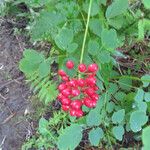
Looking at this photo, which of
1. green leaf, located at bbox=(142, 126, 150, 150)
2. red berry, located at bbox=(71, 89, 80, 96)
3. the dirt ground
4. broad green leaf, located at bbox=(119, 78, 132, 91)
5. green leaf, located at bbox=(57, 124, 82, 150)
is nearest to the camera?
green leaf, located at bbox=(142, 126, 150, 150)

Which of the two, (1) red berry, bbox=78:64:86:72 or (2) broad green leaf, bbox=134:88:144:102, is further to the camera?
(2) broad green leaf, bbox=134:88:144:102

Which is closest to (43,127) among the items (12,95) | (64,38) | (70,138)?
(12,95)

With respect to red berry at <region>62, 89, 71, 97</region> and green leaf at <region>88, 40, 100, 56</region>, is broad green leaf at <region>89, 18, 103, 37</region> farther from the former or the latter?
red berry at <region>62, 89, 71, 97</region>

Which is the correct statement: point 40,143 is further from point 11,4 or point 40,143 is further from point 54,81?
point 11,4

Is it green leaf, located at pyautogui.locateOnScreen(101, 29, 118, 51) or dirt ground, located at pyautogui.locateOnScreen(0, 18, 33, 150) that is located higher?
green leaf, located at pyautogui.locateOnScreen(101, 29, 118, 51)

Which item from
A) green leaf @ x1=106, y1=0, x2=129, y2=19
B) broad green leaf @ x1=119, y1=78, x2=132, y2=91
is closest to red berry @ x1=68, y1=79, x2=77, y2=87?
green leaf @ x1=106, y1=0, x2=129, y2=19

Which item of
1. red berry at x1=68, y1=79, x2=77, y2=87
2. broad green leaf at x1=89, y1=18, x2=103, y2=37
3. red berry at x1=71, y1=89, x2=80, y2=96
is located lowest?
red berry at x1=71, y1=89, x2=80, y2=96

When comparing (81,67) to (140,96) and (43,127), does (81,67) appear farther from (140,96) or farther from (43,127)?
(43,127)

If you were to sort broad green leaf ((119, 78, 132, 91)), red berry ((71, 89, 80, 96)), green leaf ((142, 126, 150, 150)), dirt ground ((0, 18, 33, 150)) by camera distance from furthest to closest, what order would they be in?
dirt ground ((0, 18, 33, 150)) < broad green leaf ((119, 78, 132, 91)) < red berry ((71, 89, 80, 96)) < green leaf ((142, 126, 150, 150))
